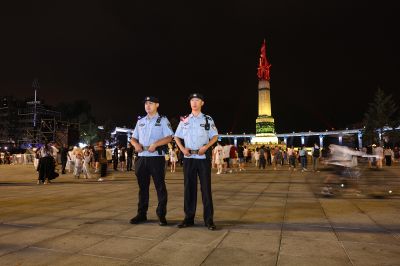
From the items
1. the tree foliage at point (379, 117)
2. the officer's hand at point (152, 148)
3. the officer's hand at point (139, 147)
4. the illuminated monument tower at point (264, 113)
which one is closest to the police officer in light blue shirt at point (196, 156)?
the officer's hand at point (152, 148)

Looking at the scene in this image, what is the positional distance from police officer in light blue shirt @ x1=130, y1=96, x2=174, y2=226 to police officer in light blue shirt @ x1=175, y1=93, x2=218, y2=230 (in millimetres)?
309

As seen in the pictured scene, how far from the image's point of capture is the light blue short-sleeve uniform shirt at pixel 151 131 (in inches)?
219

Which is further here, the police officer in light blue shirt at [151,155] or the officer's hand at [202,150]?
the police officer in light blue shirt at [151,155]

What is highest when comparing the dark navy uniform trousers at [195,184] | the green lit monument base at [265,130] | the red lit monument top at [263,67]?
the red lit monument top at [263,67]

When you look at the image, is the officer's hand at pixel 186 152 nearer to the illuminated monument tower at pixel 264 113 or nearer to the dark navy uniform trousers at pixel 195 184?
the dark navy uniform trousers at pixel 195 184

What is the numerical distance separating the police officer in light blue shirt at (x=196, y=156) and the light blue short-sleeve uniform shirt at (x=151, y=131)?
0.28 m

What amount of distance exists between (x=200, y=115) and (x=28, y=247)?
2.99m

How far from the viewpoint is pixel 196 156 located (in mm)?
5293

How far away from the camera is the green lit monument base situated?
71438 millimetres

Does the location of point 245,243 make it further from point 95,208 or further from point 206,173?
point 95,208

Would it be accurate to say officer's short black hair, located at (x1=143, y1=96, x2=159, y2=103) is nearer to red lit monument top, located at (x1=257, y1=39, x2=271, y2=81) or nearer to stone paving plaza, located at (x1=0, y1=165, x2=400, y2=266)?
stone paving plaza, located at (x1=0, y1=165, x2=400, y2=266)

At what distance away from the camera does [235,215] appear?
20.5ft

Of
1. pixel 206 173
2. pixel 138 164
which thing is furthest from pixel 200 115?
pixel 138 164

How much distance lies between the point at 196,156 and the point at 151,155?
749 mm
